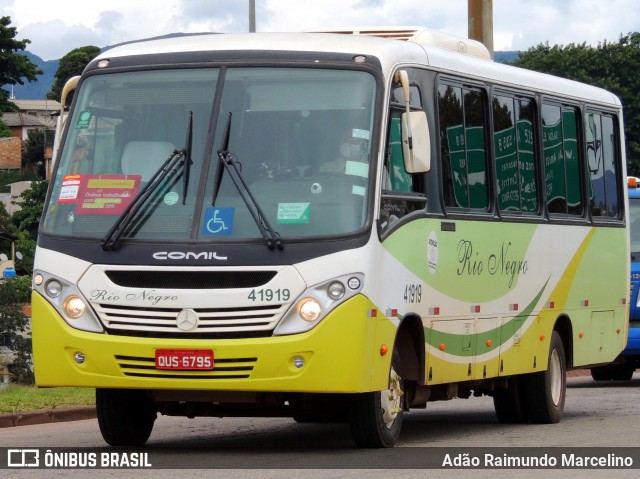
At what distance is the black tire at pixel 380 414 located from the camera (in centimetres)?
1180

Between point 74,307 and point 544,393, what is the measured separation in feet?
18.4

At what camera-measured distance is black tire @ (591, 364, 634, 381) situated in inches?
937

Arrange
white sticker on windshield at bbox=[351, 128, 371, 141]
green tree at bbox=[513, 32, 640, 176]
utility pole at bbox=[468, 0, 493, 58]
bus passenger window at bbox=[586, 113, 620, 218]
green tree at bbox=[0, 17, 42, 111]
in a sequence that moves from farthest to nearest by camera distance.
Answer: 1. green tree at bbox=[0, 17, 42, 111]
2. green tree at bbox=[513, 32, 640, 176]
3. utility pole at bbox=[468, 0, 493, 58]
4. bus passenger window at bbox=[586, 113, 620, 218]
5. white sticker on windshield at bbox=[351, 128, 371, 141]

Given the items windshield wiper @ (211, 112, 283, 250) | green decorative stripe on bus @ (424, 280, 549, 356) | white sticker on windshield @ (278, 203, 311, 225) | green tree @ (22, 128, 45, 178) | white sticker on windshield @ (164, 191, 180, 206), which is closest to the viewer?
windshield wiper @ (211, 112, 283, 250)

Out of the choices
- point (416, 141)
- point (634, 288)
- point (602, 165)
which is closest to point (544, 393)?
point (602, 165)

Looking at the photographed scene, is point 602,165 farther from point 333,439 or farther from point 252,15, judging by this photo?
point 252,15

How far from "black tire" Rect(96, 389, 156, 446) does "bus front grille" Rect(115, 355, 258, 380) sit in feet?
2.84

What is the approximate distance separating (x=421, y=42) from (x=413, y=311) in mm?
2724

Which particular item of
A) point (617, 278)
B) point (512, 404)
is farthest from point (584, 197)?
point (512, 404)

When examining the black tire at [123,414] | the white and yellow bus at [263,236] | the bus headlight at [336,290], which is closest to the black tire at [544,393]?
the white and yellow bus at [263,236]

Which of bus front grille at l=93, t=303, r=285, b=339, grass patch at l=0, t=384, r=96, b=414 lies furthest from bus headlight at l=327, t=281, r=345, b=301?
grass patch at l=0, t=384, r=96, b=414

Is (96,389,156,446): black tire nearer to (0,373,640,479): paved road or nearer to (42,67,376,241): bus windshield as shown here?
(0,373,640,479): paved road

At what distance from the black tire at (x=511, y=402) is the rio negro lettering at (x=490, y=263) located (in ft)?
4.31

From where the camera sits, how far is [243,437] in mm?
14078
